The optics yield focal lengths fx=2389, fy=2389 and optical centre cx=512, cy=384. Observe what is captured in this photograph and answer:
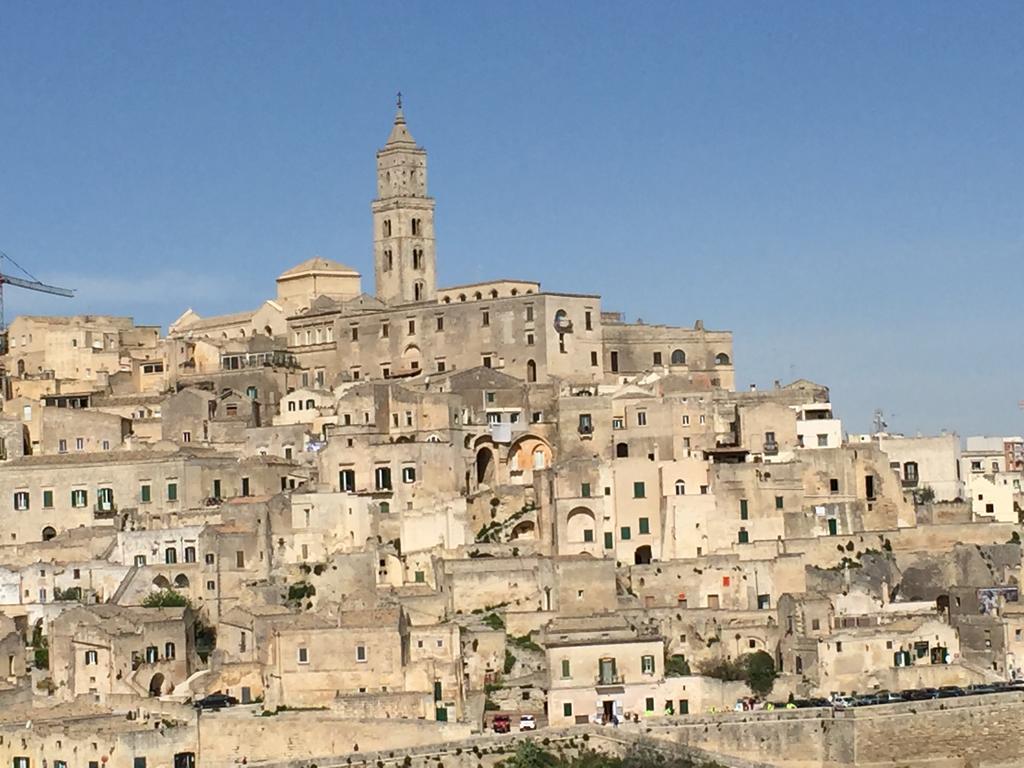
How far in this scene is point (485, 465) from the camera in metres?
74.1

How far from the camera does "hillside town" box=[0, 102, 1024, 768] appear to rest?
5869cm

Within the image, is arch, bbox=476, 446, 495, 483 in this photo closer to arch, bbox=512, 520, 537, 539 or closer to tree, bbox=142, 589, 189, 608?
arch, bbox=512, 520, 537, 539

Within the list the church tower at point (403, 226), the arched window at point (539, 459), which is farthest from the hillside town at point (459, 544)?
the church tower at point (403, 226)

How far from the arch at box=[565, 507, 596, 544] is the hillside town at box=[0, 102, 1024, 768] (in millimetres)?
90

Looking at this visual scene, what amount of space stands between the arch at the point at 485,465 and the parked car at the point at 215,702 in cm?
1662

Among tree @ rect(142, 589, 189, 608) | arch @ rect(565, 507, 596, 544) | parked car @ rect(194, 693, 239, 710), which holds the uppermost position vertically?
arch @ rect(565, 507, 596, 544)

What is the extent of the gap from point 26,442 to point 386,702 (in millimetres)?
23291

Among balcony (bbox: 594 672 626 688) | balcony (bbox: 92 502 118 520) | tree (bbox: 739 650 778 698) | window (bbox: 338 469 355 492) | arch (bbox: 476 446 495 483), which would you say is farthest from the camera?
arch (bbox: 476 446 495 483)

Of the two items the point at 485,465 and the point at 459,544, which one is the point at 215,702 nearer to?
the point at 459,544

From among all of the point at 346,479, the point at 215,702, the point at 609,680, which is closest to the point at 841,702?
the point at 609,680

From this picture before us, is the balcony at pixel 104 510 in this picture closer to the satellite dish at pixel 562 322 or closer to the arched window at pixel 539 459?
the arched window at pixel 539 459

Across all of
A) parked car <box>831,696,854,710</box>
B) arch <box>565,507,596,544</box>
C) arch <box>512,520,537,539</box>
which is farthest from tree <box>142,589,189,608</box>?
parked car <box>831,696,854,710</box>

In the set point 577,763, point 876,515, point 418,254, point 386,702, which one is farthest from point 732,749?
point 418,254

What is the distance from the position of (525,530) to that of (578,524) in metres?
2.14
